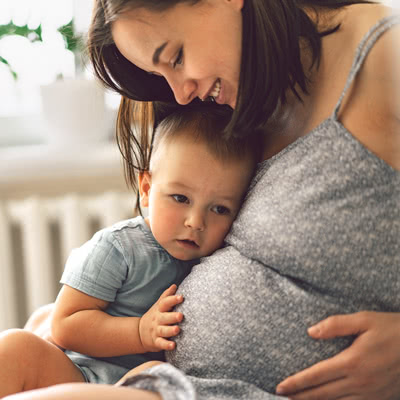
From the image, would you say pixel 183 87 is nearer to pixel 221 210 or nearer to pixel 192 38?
pixel 192 38

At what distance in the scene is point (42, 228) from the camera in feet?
5.94

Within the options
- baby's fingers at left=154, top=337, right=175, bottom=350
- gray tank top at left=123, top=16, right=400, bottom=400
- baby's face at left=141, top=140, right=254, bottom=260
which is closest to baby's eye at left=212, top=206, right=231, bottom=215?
baby's face at left=141, top=140, right=254, bottom=260

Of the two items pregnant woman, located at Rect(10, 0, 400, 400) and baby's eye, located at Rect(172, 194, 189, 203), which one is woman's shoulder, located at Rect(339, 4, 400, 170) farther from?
baby's eye, located at Rect(172, 194, 189, 203)

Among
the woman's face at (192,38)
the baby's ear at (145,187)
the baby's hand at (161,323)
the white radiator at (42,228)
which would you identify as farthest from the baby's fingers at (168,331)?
the white radiator at (42,228)

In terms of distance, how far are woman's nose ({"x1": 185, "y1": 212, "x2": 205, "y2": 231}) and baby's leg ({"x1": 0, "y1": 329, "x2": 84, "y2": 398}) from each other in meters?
0.30

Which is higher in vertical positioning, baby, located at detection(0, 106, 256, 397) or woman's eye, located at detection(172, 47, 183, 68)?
woman's eye, located at detection(172, 47, 183, 68)

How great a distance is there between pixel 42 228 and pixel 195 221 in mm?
967

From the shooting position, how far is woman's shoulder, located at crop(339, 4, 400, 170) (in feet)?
2.70

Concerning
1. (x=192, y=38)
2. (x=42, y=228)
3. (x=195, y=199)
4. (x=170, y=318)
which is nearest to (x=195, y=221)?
(x=195, y=199)

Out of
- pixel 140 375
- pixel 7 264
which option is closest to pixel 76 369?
pixel 140 375

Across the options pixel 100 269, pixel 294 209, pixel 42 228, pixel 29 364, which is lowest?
pixel 42 228

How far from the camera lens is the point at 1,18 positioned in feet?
6.30

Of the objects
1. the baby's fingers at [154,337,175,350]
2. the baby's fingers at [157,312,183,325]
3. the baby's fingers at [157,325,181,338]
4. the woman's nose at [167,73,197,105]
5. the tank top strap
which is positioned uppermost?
the tank top strap

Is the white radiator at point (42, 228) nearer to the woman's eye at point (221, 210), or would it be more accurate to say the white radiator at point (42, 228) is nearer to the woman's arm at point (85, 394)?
the woman's eye at point (221, 210)
